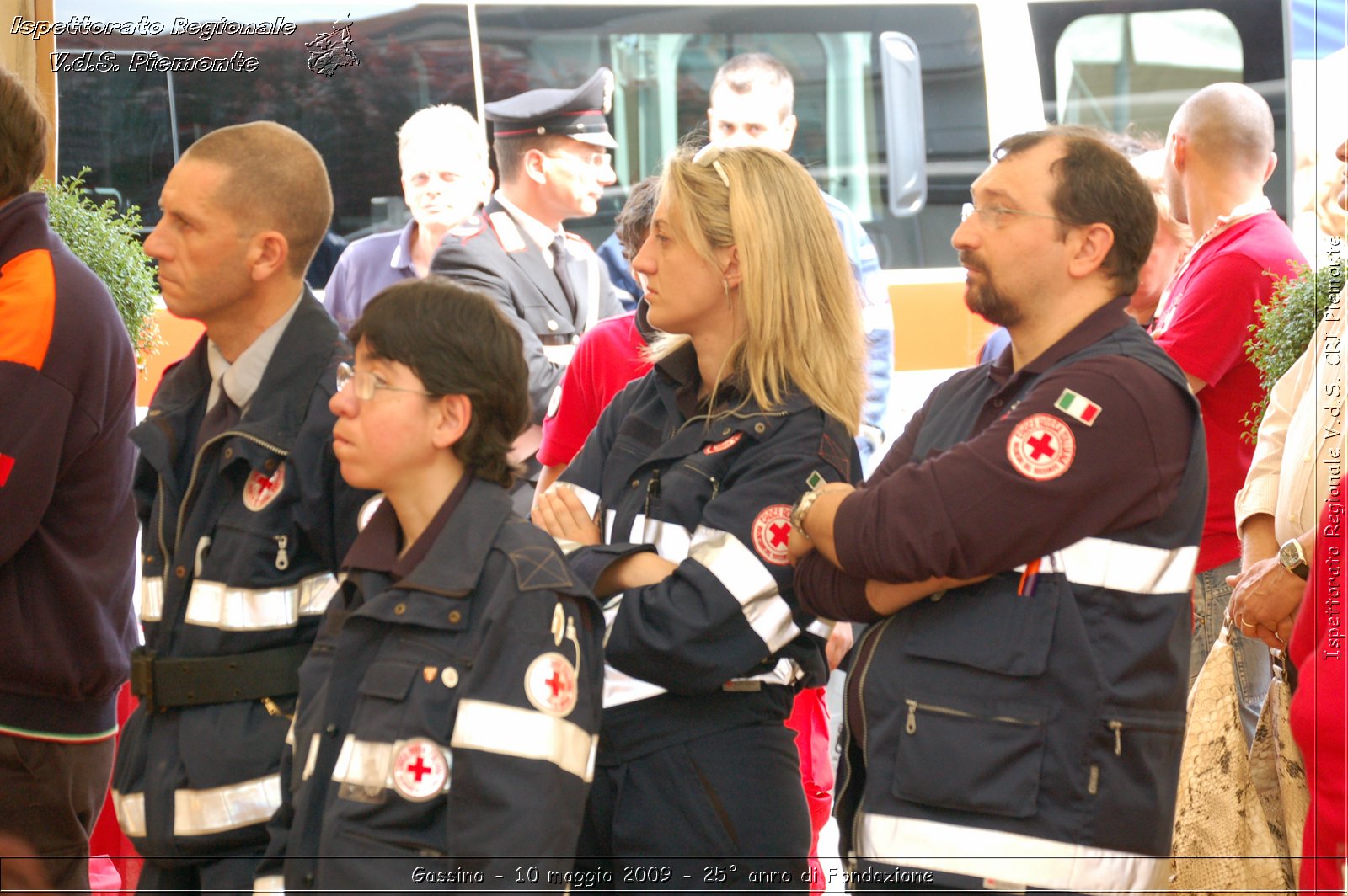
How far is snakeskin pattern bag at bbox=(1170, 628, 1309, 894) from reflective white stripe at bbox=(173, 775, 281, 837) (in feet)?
6.44

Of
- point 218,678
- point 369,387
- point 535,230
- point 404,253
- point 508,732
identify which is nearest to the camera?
point 508,732

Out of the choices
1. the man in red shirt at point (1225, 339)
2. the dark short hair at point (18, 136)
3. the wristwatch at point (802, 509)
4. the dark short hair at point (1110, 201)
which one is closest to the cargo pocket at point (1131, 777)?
the wristwatch at point (802, 509)

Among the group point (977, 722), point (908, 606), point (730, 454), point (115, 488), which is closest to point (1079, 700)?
point (977, 722)

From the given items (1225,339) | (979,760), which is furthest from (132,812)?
(1225,339)

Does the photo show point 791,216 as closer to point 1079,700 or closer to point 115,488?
point 1079,700

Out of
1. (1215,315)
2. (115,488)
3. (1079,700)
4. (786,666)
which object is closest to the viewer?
(1079,700)

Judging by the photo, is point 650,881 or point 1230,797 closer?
point 650,881

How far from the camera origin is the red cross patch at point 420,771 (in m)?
2.15

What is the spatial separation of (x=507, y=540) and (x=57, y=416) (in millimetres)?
1206

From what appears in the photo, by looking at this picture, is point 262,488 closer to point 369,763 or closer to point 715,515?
point 369,763

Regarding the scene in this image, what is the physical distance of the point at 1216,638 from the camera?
4.22 meters

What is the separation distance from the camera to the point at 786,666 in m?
2.81

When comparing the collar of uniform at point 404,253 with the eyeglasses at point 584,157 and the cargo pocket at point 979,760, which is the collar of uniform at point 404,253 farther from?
the cargo pocket at point 979,760

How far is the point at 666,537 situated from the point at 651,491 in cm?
11
